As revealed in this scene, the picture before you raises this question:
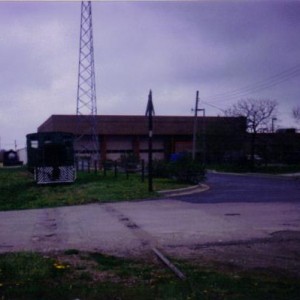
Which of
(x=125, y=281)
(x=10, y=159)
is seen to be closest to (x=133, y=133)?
(x=10, y=159)

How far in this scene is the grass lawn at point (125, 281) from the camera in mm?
6102

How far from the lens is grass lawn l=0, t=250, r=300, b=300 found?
6.10m

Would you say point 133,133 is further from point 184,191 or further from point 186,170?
point 184,191

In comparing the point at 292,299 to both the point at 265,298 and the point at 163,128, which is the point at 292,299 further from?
the point at 163,128

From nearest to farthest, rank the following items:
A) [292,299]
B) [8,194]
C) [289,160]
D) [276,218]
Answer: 1. [292,299]
2. [276,218]
3. [8,194]
4. [289,160]

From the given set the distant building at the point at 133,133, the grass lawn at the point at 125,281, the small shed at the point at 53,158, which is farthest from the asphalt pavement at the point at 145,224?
the distant building at the point at 133,133

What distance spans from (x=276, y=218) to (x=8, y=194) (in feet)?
44.5

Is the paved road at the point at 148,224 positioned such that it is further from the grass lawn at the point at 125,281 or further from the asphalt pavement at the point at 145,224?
the grass lawn at the point at 125,281

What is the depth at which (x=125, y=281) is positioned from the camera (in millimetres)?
6742

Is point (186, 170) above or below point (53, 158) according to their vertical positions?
below

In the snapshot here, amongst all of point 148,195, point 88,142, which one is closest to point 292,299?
point 148,195

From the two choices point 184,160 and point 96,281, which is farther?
point 184,160

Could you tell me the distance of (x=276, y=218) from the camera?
42.9 ft

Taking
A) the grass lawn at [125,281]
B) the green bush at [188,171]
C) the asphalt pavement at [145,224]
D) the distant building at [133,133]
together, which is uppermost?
the distant building at [133,133]
